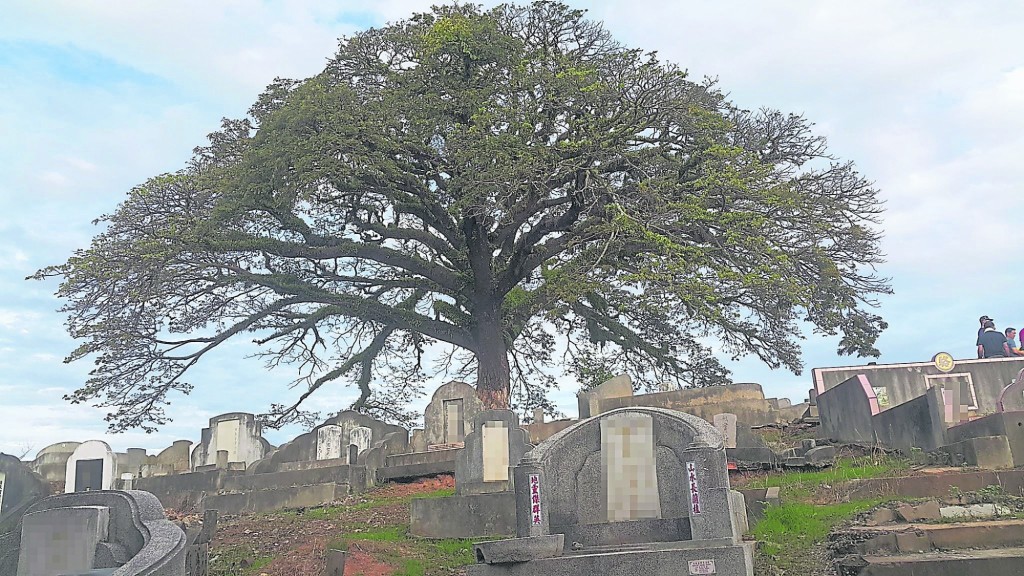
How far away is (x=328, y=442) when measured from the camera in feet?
57.1

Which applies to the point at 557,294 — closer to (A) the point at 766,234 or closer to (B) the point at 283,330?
(A) the point at 766,234

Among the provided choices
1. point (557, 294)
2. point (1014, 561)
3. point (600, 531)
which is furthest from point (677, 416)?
point (557, 294)

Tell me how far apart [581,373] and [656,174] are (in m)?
6.24

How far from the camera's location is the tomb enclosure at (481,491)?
35.7ft

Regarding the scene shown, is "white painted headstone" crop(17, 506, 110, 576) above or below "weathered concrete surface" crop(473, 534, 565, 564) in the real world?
above

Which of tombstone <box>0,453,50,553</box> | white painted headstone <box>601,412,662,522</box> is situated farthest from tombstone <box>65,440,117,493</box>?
white painted headstone <box>601,412,662,522</box>

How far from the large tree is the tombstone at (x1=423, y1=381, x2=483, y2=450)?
179cm

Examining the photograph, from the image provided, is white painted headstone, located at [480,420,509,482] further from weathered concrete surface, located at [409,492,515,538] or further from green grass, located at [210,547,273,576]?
green grass, located at [210,547,273,576]

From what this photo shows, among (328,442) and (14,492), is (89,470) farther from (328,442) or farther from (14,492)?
(328,442)

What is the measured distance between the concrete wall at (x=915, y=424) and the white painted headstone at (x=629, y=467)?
4.22m

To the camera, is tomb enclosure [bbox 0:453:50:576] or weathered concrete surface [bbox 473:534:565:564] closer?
weathered concrete surface [bbox 473:534:565:564]

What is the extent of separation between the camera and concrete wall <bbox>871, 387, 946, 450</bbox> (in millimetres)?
10523

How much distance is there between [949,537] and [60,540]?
787cm

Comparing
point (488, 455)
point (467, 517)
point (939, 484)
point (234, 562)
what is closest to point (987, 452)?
point (939, 484)
